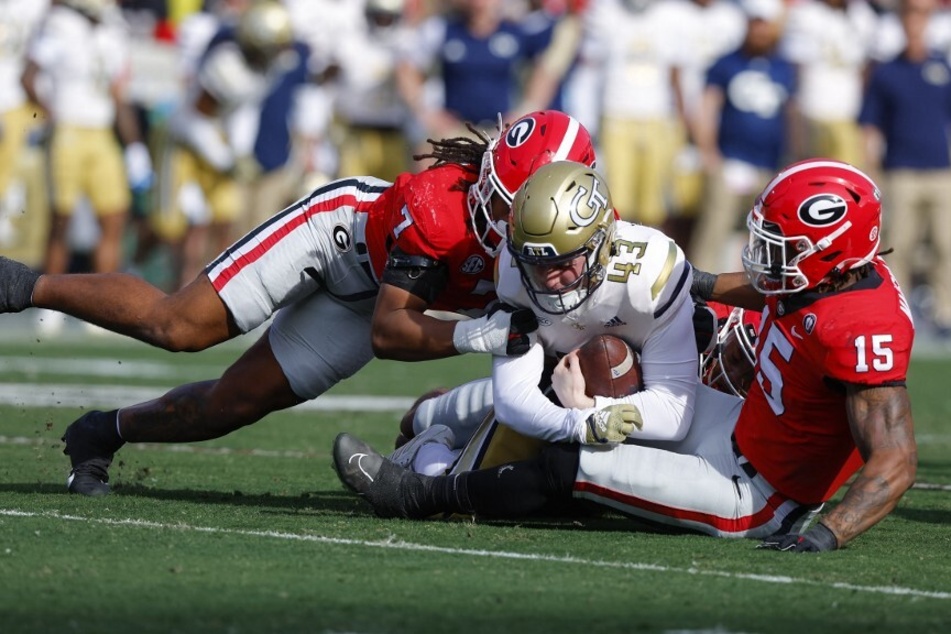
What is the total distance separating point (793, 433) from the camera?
486cm

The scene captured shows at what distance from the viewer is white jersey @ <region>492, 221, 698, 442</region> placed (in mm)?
5039

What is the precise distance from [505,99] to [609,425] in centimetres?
→ 804

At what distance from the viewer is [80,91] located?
12766 mm

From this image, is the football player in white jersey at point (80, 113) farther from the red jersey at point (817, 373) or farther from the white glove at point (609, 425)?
the red jersey at point (817, 373)

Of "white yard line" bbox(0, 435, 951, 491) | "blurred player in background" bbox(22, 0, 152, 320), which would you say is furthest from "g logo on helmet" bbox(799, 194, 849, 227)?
"blurred player in background" bbox(22, 0, 152, 320)

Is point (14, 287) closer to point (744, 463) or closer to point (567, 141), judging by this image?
point (567, 141)

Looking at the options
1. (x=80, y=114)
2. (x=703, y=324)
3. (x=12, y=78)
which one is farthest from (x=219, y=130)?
(x=703, y=324)

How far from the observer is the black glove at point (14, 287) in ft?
18.4

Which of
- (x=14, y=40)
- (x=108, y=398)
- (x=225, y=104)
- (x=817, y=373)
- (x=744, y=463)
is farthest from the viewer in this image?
(x=14, y=40)

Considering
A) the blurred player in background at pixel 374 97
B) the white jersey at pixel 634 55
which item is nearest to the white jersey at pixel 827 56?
the white jersey at pixel 634 55

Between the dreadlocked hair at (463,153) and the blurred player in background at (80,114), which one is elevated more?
the blurred player in background at (80,114)

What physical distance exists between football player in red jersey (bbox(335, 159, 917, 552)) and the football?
0.66ft

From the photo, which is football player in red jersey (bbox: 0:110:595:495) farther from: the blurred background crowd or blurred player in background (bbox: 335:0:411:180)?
blurred player in background (bbox: 335:0:411:180)

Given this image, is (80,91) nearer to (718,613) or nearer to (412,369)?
(412,369)
